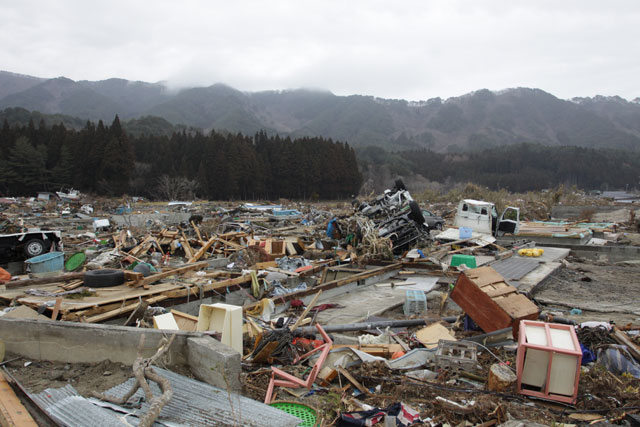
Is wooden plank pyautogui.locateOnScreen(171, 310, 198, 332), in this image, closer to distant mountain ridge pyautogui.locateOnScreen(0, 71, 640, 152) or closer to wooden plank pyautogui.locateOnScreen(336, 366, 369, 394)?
wooden plank pyautogui.locateOnScreen(336, 366, 369, 394)

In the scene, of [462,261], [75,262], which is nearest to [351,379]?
[462,261]

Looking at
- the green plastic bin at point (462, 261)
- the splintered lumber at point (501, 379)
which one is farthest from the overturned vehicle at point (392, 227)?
the splintered lumber at point (501, 379)

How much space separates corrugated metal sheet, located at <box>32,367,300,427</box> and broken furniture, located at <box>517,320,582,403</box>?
2.14 meters

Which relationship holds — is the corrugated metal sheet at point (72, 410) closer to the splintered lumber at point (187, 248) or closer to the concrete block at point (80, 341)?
the concrete block at point (80, 341)

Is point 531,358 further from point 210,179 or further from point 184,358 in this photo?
point 210,179

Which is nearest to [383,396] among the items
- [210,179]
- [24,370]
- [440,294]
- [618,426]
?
[618,426]

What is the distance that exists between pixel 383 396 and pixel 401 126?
176 meters

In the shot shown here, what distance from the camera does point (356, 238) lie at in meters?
13.7

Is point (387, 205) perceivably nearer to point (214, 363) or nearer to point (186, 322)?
point (186, 322)

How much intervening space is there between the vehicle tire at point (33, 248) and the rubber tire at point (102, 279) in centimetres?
579

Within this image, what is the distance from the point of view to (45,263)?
10914mm

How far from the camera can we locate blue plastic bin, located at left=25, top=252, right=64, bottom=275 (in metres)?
10.8

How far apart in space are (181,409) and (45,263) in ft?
31.6

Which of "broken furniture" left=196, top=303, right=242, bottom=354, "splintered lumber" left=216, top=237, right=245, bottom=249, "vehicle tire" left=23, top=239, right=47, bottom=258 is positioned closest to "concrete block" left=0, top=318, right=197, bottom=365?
"broken furniture" left=196, top=303, right=242, bottom=354
